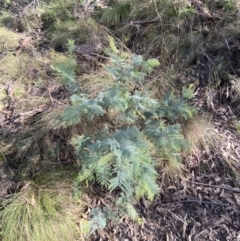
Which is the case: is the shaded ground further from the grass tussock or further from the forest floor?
the grass tussock

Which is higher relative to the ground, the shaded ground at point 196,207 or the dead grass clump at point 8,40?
the dead grass clump at point 8,40

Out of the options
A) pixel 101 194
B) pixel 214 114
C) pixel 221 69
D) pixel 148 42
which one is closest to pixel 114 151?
pixel 101 194

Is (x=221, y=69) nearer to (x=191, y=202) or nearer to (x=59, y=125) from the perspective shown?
(x=191, y=202)

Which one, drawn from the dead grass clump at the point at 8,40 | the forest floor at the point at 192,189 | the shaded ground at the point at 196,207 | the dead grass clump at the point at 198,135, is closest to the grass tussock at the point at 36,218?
the forest floor at the point at 192,189

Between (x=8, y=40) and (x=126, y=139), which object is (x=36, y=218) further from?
(x=8, y=40)

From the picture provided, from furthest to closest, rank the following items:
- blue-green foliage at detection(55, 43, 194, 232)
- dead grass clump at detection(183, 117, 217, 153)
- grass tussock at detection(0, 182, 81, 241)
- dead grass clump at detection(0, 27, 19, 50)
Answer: dead grass clump at detection(0, 27, 19, 50), dead grass clump at detection(183, 117, 217, 153), grass tussock at detection(0, 182, 81, 241), blue-green foliage at detection(55, 43, 194, 232)

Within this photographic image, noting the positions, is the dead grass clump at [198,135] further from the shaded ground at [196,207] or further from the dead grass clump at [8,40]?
the dead grass clump at [8,40]

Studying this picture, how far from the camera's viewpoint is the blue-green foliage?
163 cm

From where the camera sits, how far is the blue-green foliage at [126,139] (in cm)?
163

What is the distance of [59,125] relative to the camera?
7.85 ft

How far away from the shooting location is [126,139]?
1.72m

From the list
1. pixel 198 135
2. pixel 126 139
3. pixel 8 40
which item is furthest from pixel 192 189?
pixel 8 40

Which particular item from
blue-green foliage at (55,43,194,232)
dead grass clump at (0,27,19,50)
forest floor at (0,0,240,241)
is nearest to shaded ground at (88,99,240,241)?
forest floor at (0,0,240,241)

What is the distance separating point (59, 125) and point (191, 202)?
3.73 ft
